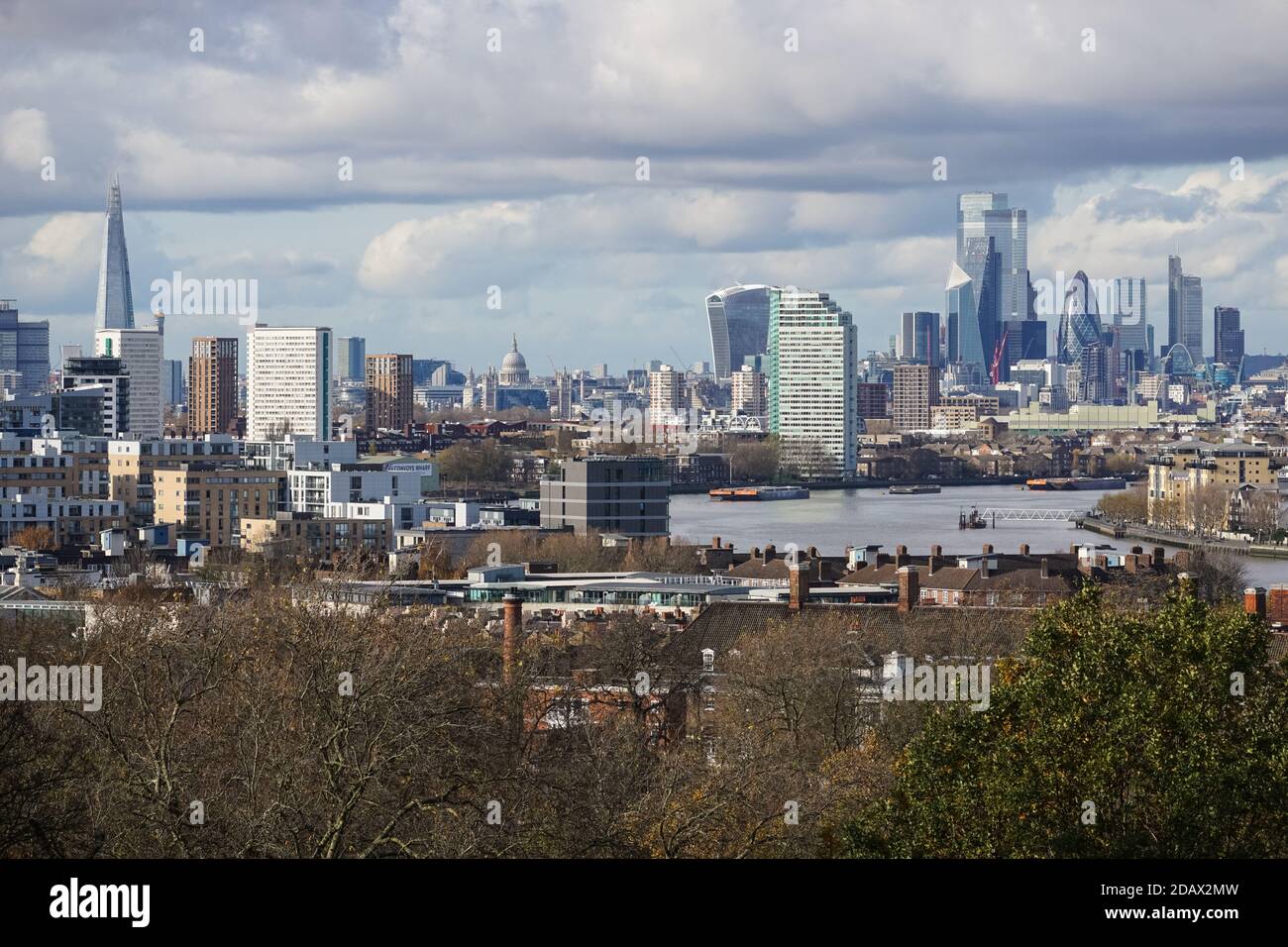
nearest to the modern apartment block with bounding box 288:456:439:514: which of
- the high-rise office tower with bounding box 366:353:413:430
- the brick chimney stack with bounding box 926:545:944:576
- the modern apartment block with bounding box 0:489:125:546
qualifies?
the modern apartment block with bounding box 0:489:125:546

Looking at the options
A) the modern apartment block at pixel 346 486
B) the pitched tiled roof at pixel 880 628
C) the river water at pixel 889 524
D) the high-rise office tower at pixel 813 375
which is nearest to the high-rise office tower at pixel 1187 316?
the high-rise office tower at pixel 813 375

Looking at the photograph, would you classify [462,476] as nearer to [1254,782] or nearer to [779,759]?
[779,759]

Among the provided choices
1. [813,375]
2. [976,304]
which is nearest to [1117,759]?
[813,375]

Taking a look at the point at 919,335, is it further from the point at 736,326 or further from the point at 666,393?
the point at 666,393

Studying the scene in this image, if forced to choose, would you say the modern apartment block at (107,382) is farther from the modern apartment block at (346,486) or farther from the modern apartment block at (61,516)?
the modern apartment block at (61,516)
